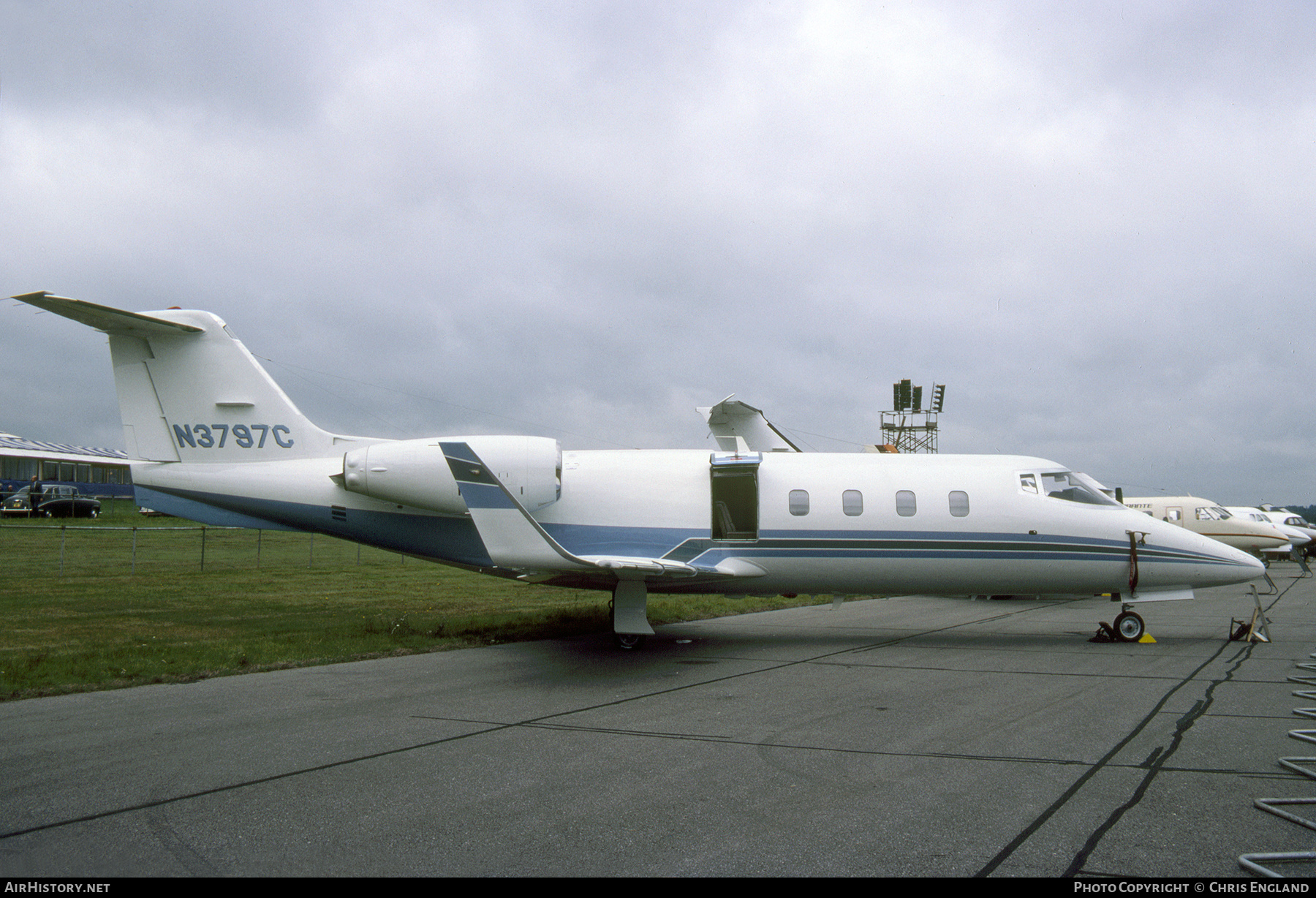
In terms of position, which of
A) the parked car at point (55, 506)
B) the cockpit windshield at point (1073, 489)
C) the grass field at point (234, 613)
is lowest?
the grass field at point (234, 613)

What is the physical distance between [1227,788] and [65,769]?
8.30 m

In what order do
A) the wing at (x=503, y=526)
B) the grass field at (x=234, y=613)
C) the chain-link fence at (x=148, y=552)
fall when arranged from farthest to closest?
1. the chain-link fence at (x=148, y=552)
2. the grass field at (x=234, y=613)
3. the wing at (x=503, y=526)

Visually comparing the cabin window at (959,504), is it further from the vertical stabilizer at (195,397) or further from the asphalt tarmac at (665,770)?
the vertical stabilizer at (195,397)

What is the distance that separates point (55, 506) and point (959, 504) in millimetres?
50814

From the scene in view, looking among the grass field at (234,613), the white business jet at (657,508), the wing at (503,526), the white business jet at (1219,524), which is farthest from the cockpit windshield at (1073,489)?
the white business jet at (1219,524)

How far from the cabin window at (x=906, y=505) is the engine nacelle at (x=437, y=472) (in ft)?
18.1

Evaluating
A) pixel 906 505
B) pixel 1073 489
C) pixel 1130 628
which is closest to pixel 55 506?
pixel 906 505

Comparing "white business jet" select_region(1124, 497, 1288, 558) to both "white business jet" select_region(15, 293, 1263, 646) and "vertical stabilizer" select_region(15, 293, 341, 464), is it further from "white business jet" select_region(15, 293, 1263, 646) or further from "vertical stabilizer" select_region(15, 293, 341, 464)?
"vertical stabilizer" select_region(15, 293, 341, 464)

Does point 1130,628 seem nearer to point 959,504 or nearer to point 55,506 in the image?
point 959,504

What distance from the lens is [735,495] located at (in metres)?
14.3

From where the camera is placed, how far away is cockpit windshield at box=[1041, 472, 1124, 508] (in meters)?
14.0

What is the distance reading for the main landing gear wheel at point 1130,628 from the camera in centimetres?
1355

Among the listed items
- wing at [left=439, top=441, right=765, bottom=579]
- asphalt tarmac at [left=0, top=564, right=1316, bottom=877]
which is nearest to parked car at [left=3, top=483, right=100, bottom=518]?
asphalt tarmac at [left=0, top=564, right=1316, bottom=877]

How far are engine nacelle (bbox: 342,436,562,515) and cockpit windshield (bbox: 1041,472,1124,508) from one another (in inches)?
326
